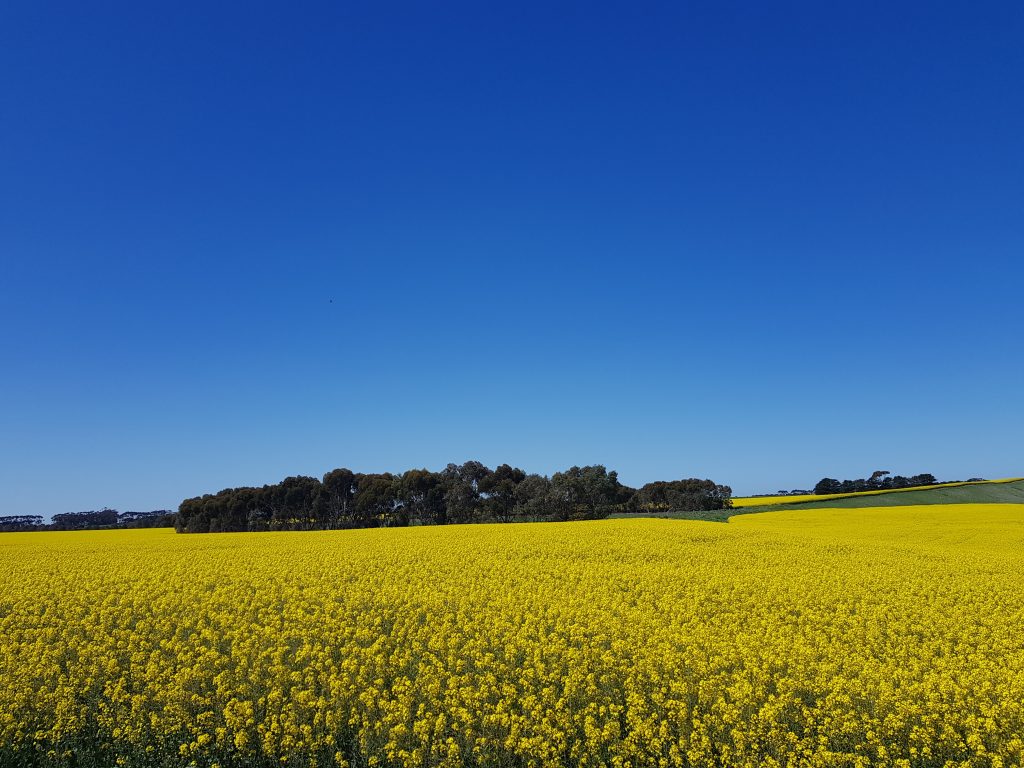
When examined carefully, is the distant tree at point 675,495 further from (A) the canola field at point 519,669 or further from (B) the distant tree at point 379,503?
(A) the canola field at point 519,669

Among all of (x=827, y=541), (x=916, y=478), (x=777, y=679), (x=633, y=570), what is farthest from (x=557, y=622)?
(x=916, y=478)

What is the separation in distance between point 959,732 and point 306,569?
55.5ft

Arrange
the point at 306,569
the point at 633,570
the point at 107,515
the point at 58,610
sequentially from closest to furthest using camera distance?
1. the point at 58,610
2. the point at 633,570
3. the point at 306,569
4. the point at 107,515

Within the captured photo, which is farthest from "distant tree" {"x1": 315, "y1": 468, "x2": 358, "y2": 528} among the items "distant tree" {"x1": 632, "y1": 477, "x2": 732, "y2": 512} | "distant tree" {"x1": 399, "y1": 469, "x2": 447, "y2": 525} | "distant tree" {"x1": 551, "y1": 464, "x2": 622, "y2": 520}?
"distant tree" {"x1": 632, "y1": 477, "x2": 732, "y2": 512}

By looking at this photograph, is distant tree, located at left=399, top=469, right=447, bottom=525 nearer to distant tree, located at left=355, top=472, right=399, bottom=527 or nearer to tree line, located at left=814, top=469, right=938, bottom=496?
distant tree, located at left=355, top=472, right=399, bottom=527

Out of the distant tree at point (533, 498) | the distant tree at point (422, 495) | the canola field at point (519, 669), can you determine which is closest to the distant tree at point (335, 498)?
the distant tree at point (422, 495)

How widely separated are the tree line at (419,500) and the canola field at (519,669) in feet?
203

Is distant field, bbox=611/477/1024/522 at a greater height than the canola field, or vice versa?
the canola field

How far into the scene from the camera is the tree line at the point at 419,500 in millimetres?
77250

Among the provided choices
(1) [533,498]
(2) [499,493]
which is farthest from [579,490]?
(2) [499,493]

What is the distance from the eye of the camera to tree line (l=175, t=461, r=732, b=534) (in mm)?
77250

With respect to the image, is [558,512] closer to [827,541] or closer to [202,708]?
[827,541]

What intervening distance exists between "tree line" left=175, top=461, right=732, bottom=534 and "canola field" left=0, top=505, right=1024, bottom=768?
62003mm

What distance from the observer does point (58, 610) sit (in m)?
13.2
